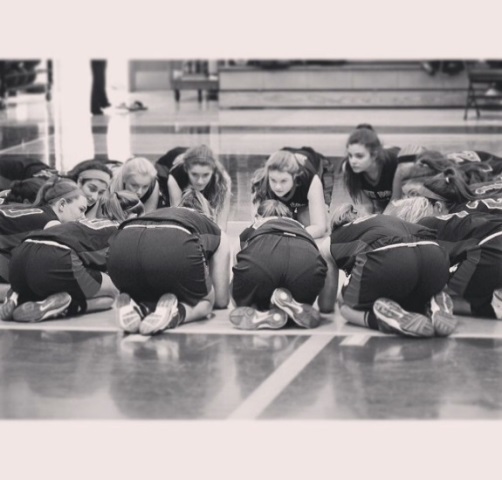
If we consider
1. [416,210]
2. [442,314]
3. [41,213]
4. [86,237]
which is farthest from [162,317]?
[416,210]

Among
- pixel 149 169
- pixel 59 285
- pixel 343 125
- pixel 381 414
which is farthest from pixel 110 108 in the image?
pixel 381 414

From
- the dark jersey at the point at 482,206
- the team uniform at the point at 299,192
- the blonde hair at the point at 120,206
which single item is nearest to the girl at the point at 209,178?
the team uniform at the point at 299,192

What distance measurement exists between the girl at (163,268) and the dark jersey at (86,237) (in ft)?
0.94

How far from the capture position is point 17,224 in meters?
5.74

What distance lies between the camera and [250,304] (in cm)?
517

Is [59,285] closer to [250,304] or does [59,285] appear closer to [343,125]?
[250,304]

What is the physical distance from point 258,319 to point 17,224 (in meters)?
1.55

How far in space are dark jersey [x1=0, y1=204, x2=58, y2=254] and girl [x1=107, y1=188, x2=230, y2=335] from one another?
819mm

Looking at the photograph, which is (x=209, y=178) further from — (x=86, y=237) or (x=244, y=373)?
(x=244, y=373)

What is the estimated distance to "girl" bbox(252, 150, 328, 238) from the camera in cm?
639

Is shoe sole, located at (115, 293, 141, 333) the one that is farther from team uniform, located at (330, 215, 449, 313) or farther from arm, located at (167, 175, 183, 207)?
arm, located at (167, 175, 183, 207)

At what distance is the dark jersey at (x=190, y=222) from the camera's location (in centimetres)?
509

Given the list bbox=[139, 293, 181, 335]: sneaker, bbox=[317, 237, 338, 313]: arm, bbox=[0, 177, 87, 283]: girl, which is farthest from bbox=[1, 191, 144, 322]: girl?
bbox=[317, 237, 338, 313]: arm

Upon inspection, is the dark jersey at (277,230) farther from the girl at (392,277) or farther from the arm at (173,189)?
the arm at (173,189)
